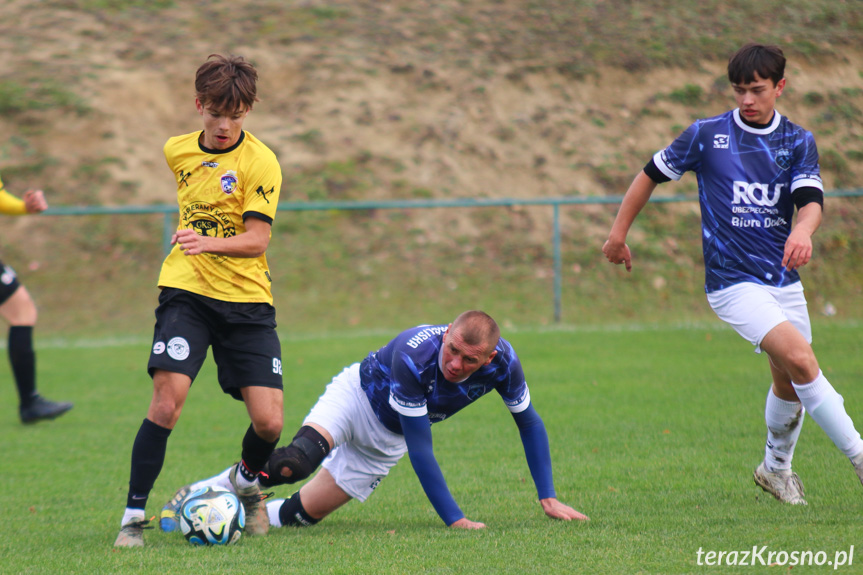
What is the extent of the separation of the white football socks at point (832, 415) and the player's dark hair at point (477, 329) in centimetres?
146

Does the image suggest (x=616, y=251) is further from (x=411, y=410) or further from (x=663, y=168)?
(x=411, y=410)

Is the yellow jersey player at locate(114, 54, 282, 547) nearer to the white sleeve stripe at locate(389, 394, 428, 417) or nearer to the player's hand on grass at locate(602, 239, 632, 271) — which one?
the white sleeve stripe at locate(389, 394, 428, 417)

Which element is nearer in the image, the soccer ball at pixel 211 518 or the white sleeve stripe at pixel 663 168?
the soccer ball at pixel 211 518

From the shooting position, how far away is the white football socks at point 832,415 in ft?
13.4

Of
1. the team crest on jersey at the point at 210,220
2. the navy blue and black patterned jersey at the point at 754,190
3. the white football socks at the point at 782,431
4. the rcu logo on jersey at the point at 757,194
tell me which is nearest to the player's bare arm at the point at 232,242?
the team crest on jersey at the point at 210,220

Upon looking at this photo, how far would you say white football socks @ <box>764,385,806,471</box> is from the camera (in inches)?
180

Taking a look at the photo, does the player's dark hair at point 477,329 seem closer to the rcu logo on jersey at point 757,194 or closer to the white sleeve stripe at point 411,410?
the white sleeve stripe at point 411,410

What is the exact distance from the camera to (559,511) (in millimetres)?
4293

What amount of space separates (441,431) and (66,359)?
644cm

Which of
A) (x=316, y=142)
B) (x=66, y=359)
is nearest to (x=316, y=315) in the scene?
(x=66, y=359)

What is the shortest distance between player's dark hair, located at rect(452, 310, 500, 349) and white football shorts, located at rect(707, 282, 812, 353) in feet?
3.92

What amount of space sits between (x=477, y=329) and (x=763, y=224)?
1583mm

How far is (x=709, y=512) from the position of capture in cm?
429

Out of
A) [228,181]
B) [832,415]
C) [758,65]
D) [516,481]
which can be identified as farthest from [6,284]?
[832,415]
